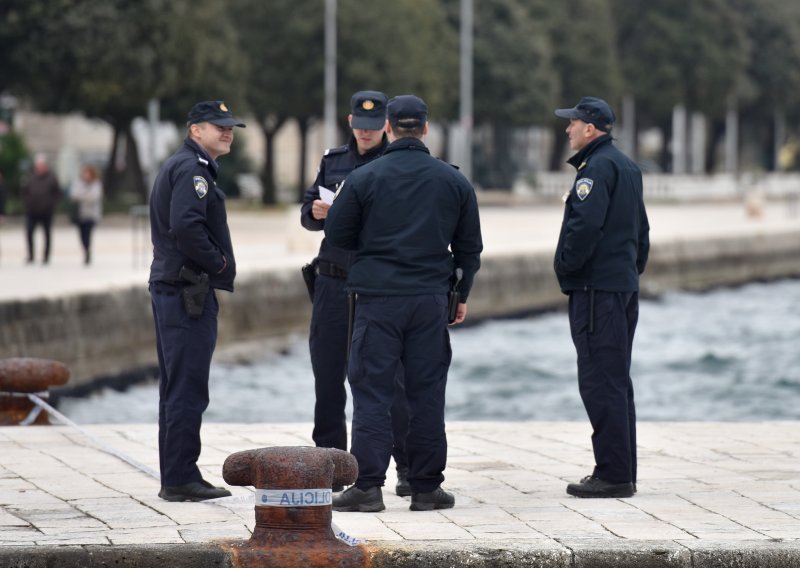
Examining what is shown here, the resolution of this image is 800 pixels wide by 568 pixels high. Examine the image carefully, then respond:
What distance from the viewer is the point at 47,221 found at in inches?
1061

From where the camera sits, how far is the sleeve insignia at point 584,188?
8969 millimetres

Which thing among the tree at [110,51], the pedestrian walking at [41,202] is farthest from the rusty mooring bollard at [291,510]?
the tree at [110,51]

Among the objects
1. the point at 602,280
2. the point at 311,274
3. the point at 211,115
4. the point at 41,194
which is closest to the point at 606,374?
the point at 602,280

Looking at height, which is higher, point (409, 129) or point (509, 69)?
point (509, 69)

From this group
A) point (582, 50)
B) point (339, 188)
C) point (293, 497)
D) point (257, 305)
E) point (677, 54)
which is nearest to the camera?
point (293, 497)

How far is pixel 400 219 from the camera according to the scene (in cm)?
843

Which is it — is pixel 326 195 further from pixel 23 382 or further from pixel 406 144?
pixel 23 382

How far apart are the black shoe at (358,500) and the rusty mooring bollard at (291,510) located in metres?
1.20

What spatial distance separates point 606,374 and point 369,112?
1.73 metres

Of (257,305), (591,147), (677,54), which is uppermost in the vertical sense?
(677,54)

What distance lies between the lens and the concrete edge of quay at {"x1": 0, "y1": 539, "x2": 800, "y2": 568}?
7.13 metres

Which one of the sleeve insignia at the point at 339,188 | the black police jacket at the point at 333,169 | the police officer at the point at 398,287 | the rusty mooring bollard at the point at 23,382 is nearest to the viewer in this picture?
the police officer at the point at 398,287

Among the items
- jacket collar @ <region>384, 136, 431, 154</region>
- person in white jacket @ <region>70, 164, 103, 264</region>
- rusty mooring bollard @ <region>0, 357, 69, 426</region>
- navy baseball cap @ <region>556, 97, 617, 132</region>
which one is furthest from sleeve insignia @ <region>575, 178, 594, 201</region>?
person in white jacket @ <region>70, 164, 103, 264</region>

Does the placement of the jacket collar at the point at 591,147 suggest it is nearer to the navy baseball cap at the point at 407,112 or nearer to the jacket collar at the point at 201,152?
the navy baseball cap at the point at 407,112
